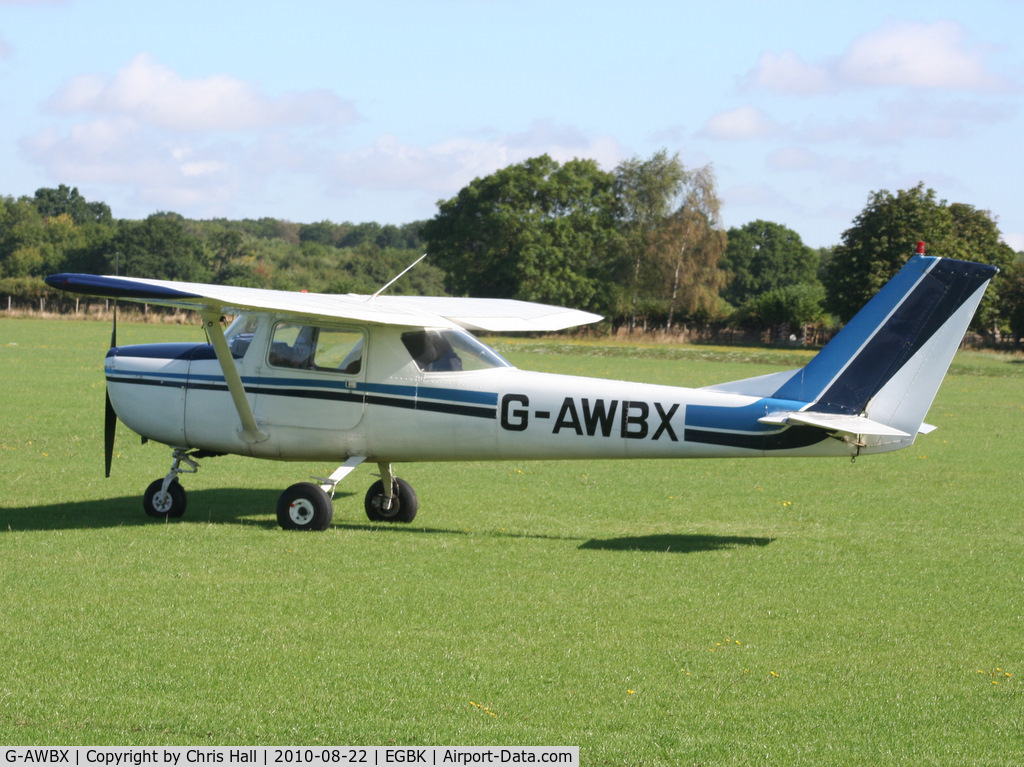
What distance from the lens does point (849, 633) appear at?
708cm

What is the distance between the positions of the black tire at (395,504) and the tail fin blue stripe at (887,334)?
408 cm

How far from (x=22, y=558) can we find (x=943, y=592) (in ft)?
24.7

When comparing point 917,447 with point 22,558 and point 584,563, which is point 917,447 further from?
point 22,558

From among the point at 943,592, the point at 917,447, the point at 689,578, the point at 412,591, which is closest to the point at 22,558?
the point at 412,591

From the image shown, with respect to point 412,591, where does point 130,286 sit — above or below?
above

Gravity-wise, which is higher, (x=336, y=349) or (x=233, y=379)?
(x=336, y=349)

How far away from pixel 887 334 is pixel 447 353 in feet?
13.7

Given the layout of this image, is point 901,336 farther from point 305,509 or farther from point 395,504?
point 305,509

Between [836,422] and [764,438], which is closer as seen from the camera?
[836,422]

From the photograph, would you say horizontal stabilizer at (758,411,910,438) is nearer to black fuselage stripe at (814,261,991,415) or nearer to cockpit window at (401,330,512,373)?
black fuselage stripe at (814,261,991,415)

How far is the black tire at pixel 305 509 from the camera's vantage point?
10305mm
